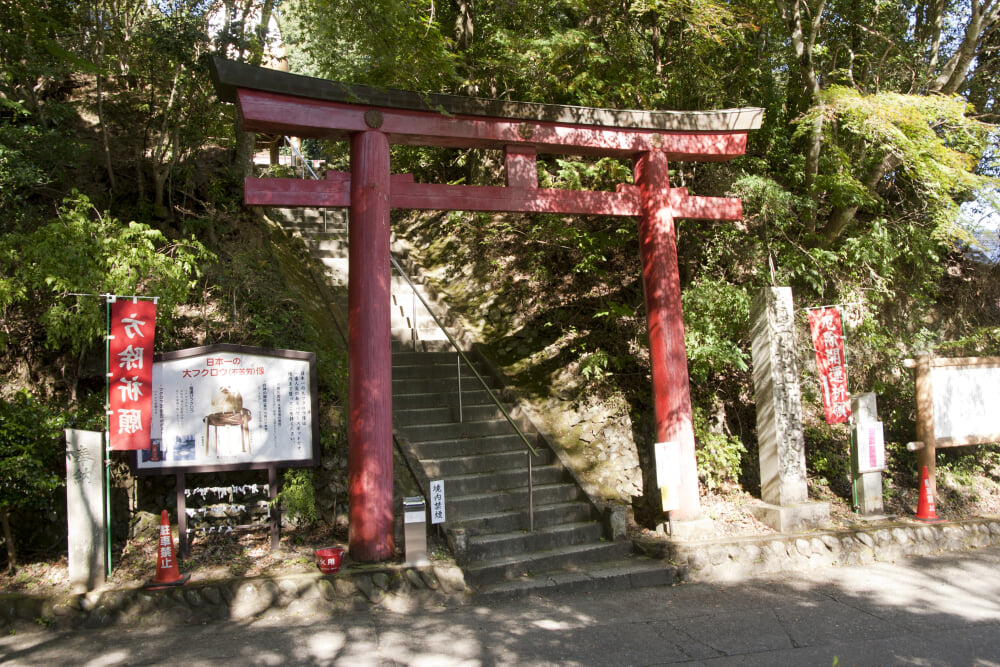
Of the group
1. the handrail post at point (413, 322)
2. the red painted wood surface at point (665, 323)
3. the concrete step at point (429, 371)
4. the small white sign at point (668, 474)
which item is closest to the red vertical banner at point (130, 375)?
the concrete step at point (429, 371)

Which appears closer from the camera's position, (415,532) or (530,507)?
(415,532)

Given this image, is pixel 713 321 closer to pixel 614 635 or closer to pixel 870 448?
A: pixel 870 448

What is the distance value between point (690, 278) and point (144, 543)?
777 centimetres

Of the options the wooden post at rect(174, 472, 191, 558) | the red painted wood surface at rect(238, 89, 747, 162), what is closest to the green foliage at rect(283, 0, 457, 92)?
the red painted wood surface at rect(238, 89, 747, 162)

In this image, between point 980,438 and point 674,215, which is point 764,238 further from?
point 980,438

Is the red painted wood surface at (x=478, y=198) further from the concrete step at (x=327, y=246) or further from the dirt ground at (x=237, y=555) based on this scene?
the concrete step at (x=327, y=246)

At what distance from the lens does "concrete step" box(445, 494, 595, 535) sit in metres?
6.68

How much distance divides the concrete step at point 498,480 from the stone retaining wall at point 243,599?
126 cm

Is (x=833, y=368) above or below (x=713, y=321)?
below

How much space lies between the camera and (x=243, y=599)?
5.42 m

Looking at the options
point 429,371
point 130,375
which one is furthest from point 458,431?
point 130,375

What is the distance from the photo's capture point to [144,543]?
6137mm

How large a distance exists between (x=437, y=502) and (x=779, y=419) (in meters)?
4.23

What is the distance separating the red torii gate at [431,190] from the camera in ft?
19.8
